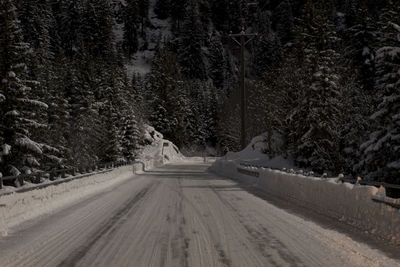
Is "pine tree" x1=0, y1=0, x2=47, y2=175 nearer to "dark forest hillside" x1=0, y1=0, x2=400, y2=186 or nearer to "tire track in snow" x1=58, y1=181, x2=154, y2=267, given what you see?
"dark forest hillside" x1=0, y1=0, x2=400, y2=186

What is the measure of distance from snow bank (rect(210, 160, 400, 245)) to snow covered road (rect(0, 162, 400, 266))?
0.81 meters

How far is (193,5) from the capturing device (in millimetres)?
157000

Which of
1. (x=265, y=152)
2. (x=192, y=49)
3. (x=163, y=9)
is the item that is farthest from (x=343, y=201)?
(x=163, y=9)

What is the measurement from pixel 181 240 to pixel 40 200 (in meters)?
6.41

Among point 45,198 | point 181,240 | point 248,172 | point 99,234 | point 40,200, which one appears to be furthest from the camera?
point 248,172

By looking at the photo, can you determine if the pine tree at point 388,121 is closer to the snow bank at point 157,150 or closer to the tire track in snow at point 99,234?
the tire track in snow at point 99,234

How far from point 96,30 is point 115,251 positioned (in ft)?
401

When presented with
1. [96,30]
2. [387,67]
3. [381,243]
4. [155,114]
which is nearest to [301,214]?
[381,243]

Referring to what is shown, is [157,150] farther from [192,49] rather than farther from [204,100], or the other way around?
[192,49]

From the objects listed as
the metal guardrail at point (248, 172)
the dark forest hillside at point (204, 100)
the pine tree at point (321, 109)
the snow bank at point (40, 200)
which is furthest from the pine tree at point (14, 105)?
the pine tree at point (321, 109)

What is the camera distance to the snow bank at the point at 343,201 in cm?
766

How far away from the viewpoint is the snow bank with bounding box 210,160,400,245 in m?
7.66

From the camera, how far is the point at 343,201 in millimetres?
9789

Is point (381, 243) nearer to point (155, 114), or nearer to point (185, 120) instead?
point (155, 114)
